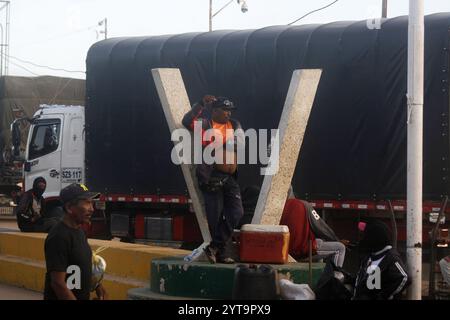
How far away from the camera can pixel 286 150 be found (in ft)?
29.4

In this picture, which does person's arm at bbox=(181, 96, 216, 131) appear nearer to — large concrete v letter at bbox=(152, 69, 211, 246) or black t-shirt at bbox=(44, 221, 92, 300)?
large concrete v letter at bbox=(152, 69, 211, 246)

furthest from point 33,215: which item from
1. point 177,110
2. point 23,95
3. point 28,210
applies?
point 23,95

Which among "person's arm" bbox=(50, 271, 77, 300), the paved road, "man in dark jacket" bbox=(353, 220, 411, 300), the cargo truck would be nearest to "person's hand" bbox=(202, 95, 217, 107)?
"man in dark jacket" bbox=(353, 220, 411, 300)

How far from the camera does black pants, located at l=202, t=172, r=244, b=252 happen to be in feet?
27.9

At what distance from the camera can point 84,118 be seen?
16703mm

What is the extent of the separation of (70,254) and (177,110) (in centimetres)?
360

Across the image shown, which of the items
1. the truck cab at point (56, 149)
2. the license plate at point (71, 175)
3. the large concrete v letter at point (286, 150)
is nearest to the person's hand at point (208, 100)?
the large concrete v letter at point (286, 150)

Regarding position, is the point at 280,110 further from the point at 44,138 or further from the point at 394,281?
the point at 394,281

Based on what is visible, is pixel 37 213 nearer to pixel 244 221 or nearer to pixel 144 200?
pixel 144 200

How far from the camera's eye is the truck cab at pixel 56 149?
17203 mm

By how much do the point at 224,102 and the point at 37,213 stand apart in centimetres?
659

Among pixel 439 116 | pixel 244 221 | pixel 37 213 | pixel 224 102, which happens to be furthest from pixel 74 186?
pixel 37 213

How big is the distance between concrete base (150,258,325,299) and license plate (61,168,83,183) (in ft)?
28.2

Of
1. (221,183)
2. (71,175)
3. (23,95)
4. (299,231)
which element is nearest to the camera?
(221,183)
